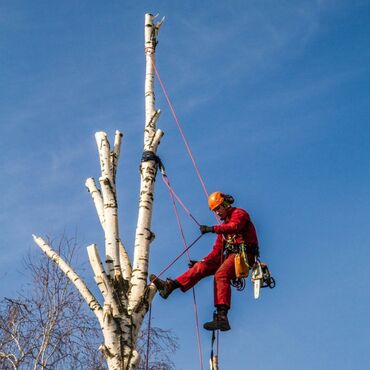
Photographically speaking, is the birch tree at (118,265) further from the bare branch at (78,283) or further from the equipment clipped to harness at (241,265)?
the equipment clipped to harness at (241,265)

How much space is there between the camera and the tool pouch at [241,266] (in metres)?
5.91

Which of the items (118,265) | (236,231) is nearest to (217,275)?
(236,231)

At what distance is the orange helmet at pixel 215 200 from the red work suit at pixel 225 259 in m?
0.14

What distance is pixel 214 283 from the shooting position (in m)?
5.90

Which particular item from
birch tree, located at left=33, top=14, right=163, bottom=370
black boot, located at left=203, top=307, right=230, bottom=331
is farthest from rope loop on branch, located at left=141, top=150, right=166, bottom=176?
black boot, located at left=203, top=307, right=230, bottom=331

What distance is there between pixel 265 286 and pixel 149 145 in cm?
188

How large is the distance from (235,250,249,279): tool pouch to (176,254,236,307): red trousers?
0.08 meters

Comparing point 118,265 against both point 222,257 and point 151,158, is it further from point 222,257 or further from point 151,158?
point 222,257

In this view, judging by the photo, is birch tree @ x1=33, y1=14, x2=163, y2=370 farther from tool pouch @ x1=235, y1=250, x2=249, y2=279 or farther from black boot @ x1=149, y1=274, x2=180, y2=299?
tool pouch @ x1=235, y1=250, x2=249, y2=279

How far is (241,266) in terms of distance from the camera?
5.93m

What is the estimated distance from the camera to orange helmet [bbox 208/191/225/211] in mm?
6270

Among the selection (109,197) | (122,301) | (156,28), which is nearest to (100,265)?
(122,301)

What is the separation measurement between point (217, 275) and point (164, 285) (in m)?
0.64

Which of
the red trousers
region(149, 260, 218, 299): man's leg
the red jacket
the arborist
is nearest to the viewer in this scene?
region(149, 260, 218, 299): man's leg
